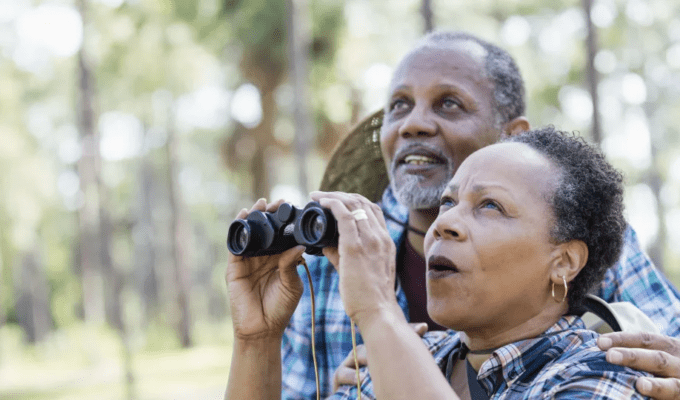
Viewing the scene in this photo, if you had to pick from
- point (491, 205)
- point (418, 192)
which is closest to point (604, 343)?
point (491, 205)

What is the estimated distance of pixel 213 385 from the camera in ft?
47.2

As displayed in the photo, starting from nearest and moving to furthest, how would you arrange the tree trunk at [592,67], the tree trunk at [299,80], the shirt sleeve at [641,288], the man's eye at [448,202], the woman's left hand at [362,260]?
1. the woman's left hand at [362,260]
2. the man's eye at [448,202]
3. the shirt sleeve at [641,288]
4. the tree trunk at [592,67]
5. the tree trunk at [299,80]

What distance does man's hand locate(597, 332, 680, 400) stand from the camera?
1894 millimetres

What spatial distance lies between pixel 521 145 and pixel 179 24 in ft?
55.3

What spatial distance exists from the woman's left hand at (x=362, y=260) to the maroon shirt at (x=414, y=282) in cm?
115

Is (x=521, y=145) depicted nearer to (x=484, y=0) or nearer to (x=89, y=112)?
(x=89, y=112)

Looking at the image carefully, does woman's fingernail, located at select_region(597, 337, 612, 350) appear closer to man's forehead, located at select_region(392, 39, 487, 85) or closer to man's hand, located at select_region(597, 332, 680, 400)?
man's hand, located at select_region(597, 332, 680, 400)

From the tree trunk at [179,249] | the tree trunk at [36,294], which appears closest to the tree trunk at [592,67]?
the tree trunk at [179,249]

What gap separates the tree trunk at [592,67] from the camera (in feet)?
31.2

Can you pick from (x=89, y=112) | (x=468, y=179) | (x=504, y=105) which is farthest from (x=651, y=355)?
(x=89, y=112)

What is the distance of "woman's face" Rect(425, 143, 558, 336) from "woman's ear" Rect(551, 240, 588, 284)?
0.03m

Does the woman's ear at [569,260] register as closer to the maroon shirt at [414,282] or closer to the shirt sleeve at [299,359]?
the maroon shirt at [414,282]

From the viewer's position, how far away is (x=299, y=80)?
1517cm

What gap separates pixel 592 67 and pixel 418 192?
7.34 metres
